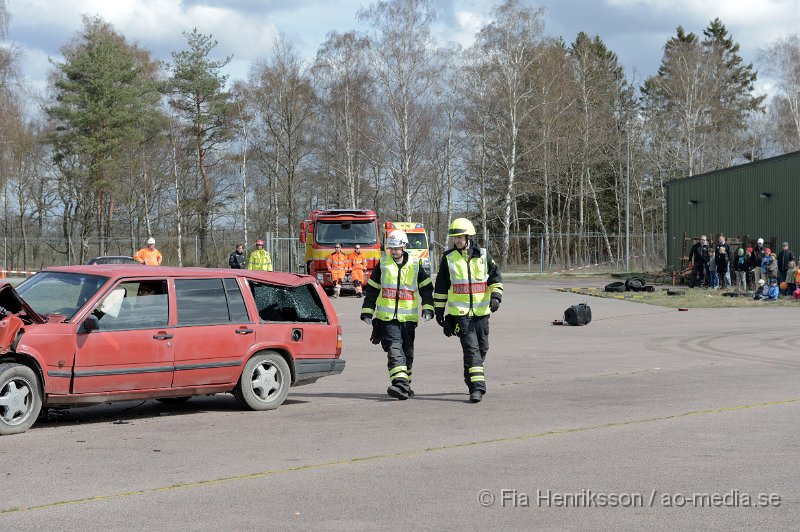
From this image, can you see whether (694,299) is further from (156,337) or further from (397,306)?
(156,337)

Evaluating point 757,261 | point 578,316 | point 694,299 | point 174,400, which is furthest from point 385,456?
point 757,261

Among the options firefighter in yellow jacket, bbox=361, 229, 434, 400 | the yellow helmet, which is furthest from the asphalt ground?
the yellow helmet

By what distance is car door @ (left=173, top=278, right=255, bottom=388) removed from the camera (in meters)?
9.66

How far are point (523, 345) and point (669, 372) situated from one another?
13.6 ft

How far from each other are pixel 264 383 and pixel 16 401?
2517 millimetres

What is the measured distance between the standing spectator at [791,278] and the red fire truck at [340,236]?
1296 cm

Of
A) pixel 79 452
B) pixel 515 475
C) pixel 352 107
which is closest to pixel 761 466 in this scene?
pixel 515 475

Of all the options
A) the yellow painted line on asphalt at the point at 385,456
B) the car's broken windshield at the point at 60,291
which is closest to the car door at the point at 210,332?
the car's broken windshield at the point at 60,291

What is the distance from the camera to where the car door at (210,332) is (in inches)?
380

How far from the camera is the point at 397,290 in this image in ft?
35.8

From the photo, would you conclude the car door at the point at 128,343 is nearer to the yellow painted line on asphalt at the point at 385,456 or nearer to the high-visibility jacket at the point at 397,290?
the high-visibility jacket at the point at 397,290

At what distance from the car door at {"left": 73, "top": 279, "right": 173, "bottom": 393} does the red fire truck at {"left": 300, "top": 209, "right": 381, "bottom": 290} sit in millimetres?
22930

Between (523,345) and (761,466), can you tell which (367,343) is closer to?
(523,345)

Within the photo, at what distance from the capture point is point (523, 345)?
687 inches
